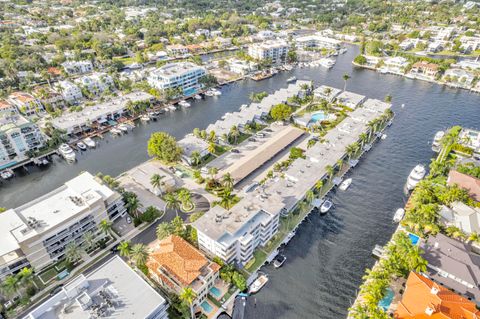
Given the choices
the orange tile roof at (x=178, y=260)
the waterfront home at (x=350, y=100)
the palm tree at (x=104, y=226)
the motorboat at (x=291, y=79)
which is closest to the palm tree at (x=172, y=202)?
the orange tile roof at (x=178, y=260)

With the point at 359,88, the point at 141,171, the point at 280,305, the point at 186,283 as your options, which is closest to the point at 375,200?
the point at 280,305

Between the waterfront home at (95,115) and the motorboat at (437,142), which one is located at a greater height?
the waterfront home at (95,115)

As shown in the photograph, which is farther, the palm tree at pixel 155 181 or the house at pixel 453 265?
the palm tree at pixel 155 181

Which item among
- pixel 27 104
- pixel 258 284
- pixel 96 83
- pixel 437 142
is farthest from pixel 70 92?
pixel 437 142

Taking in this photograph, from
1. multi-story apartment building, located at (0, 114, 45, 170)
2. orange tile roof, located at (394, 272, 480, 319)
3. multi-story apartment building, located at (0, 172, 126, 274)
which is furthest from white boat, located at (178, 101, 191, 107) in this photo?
orange tile roof, located at (394, 272, 480, 319)

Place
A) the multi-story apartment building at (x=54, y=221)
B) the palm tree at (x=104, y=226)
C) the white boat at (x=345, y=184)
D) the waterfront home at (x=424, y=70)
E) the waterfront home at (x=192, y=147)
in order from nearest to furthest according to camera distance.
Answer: the multi-story apartment building at (x=54, y=221)
the palm tree at (x=104, y=226)
the white boat at (x=345, y=184)
the waterfront home at (x=192, y=147)
the waterfront home at (x=424, y=70)

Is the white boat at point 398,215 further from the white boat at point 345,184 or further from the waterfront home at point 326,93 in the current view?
the waterfront home at point 326,93
